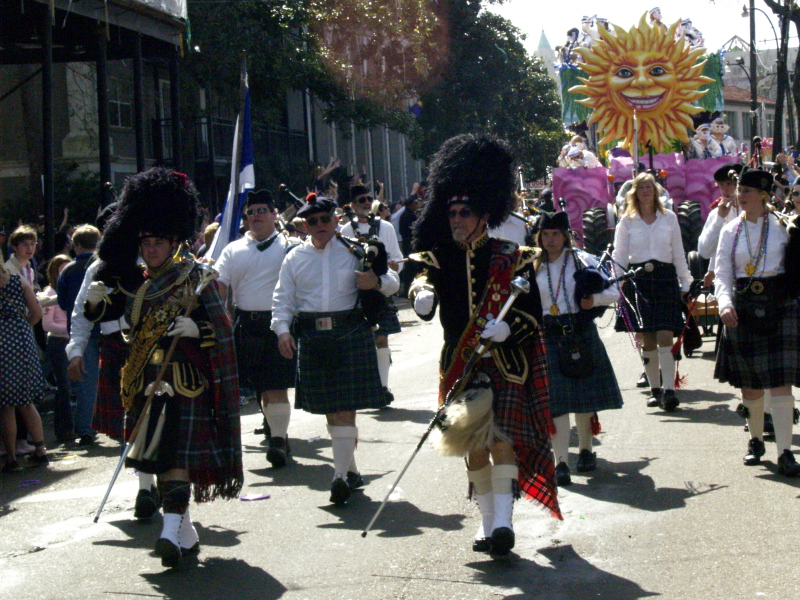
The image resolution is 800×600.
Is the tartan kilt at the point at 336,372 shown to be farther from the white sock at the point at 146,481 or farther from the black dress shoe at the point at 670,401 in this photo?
the black dress shoe at the point at 670,401

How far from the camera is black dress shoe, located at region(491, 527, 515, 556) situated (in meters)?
5.35

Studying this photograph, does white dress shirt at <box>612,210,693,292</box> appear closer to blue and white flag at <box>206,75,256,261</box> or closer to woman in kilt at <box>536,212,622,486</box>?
woman in kilt at <box>536,212,622,486</box>

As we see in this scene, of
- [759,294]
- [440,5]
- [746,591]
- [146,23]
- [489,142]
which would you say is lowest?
[746,591]

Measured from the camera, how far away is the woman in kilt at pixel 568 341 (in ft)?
24.2

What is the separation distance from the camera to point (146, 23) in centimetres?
1394

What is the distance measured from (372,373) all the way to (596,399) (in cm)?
152

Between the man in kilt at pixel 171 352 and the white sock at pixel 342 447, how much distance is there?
1.08 metres

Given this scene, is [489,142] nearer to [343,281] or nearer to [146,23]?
[343,281]

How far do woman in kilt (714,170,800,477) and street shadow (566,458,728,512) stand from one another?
694mm

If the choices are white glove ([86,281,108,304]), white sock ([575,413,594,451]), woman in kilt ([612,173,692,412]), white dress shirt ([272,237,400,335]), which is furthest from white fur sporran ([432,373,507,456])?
woman in kilt ([612,173,692,412])

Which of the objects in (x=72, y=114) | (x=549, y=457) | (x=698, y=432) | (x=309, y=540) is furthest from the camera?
(x=72, y=114)

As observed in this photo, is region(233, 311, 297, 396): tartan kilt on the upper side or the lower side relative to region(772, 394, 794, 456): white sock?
upper

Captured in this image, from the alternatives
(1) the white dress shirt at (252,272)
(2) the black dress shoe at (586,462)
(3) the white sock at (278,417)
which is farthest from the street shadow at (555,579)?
(1) the white dress shirt at (252,272)

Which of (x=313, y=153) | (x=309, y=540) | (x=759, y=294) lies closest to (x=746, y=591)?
(x=309, y=540)
